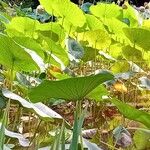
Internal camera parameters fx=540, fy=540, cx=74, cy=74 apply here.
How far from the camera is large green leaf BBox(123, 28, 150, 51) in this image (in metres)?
1.32

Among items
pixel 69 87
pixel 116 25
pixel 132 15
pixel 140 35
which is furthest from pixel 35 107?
pixel 132 15

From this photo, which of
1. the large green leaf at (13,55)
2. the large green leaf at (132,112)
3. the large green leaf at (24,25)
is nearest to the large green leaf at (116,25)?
the large green leaf at (24,25)

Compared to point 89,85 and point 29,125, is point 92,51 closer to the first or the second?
point 29,125

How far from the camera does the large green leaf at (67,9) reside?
1361 millimetres

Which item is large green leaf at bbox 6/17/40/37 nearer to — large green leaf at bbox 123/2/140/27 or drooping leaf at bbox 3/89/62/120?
large green leaf at bbox 123/2/140/27

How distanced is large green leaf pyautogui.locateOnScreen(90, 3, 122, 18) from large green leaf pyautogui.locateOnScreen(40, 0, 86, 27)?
342 mm

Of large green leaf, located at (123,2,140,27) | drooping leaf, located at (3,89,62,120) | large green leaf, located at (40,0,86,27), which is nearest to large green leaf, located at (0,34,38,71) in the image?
drooping leaf, located at (3,89,62,120)

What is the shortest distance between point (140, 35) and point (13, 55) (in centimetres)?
48

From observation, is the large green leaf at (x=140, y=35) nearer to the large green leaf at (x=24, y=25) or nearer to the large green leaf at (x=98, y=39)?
the large green leaf at (x=98, y=39)

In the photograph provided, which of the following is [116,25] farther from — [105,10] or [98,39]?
[105,10]

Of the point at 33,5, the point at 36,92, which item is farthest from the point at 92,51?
the point at 33,5

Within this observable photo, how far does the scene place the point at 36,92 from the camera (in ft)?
2.58

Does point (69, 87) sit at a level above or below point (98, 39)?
below

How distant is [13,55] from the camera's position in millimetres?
969
